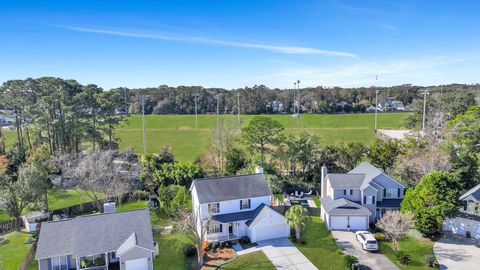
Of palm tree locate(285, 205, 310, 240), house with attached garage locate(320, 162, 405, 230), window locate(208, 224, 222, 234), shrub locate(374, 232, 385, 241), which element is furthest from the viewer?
house with attached garage locate(320, 162, 405, 230)

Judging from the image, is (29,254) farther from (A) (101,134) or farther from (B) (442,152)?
(B) (442,152)

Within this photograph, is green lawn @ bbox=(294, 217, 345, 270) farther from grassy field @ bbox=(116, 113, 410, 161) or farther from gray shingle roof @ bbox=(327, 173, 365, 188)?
grassy field @ bbox=(116, 113, 410, 161)

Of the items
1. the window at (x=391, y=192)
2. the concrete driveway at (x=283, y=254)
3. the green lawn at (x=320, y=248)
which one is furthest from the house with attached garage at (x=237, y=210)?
the window at (x=391, y=192)

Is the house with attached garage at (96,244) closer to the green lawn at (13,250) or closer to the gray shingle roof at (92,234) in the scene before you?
the gray shingle roof at (92,234)

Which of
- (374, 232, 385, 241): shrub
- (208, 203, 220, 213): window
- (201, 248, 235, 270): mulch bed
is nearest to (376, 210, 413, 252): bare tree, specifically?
(374, 232, 385, 241): shrub

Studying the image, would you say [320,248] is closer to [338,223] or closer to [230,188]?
[338,223]

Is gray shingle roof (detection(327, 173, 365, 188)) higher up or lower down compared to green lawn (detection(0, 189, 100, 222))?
higher up

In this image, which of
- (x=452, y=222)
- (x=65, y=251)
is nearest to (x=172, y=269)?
(x=65, y=251)
